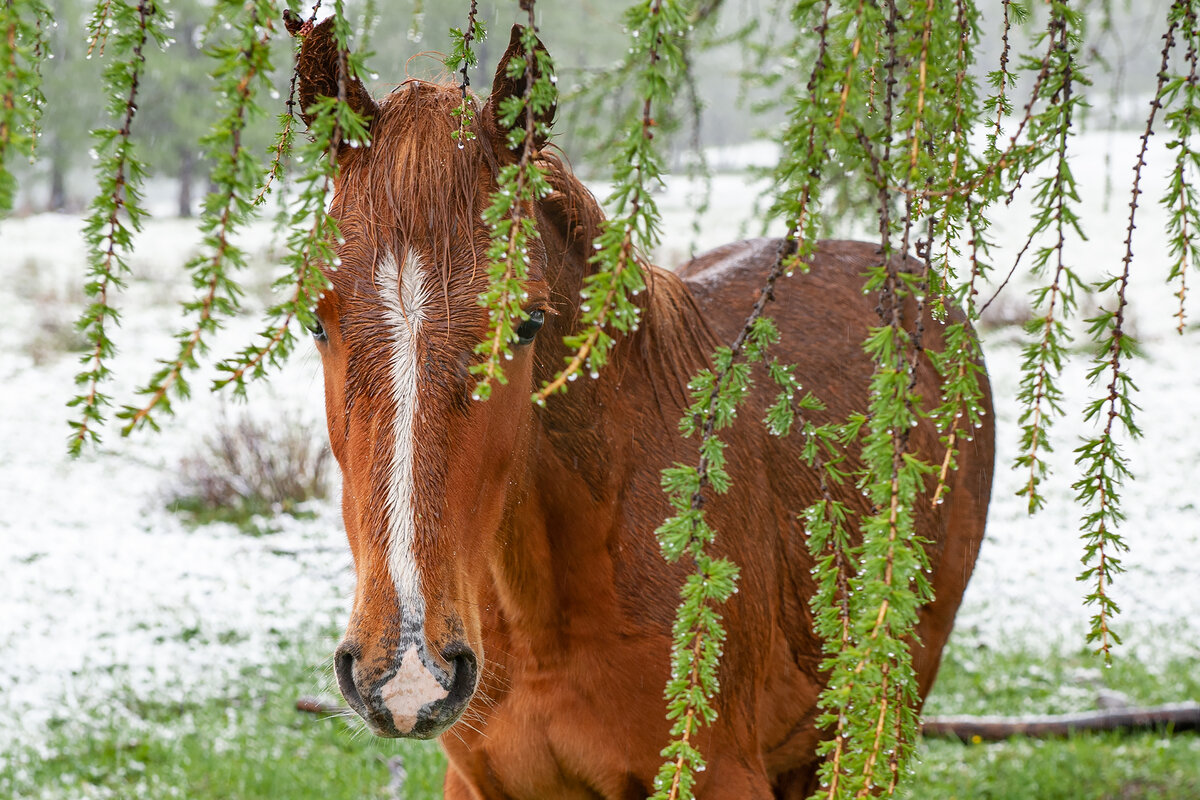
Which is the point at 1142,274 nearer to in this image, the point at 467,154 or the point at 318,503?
the point at 318,503

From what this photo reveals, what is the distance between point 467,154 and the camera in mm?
1562

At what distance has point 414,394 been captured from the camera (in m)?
1.42

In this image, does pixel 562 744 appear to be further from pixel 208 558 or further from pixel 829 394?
pixel 208 558

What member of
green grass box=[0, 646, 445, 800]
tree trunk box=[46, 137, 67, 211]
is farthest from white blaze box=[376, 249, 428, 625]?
tree trunk box=[46, 137, 67, 211]

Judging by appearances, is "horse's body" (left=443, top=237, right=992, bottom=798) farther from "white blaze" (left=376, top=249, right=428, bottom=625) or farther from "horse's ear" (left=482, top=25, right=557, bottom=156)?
"white blaze" (left=376, top=249, right=428, bottom=625)

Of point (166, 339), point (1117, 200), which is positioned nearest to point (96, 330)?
point (166, 339)

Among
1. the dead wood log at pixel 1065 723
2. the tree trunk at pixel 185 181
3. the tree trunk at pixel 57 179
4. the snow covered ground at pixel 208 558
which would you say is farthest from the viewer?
the tree trunk at pixel 185 181

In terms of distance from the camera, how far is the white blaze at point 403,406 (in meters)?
1.37

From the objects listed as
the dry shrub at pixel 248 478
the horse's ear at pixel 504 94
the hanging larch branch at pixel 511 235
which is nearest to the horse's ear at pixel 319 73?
the horse's ear at pixel 504 94

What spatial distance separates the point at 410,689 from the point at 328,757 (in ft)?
12.5

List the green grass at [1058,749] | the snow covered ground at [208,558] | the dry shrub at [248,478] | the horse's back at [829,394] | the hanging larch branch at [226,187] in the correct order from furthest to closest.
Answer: the dry shrub at [248,478], the snow covered ground at [208,558], the green grass at [1058,749], the horse's back at [829,394], the hanging larch branch at [226,187]

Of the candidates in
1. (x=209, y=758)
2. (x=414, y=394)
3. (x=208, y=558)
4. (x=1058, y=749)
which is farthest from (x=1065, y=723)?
(x=208, y=558)

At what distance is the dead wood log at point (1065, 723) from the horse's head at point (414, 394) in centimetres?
407

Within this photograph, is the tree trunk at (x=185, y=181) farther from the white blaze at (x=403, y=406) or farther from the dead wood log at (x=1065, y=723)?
the white blaze at (x=403, y=406)
